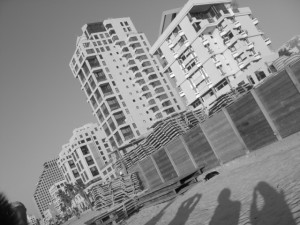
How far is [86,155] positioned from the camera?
3824 inches

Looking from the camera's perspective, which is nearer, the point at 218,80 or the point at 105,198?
the point at 105,198

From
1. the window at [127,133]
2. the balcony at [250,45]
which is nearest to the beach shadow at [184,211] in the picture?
the balcony at [250,45]

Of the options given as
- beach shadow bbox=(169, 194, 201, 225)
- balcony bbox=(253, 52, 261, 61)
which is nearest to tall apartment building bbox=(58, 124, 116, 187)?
balcony bbox=(253, 52, 261, 61)

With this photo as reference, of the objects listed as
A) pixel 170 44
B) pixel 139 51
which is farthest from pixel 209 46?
pixel 139 51

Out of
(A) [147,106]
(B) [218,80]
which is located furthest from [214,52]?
(A) [147,106]

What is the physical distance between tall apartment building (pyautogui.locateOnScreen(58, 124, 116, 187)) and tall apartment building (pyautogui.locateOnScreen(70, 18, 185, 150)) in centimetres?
2549

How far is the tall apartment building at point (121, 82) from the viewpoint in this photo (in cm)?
6688

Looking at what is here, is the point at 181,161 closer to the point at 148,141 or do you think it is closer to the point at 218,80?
the point at 148,141

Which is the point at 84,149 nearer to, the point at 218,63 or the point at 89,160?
the point at 89,160

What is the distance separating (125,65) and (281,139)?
68.0 meters

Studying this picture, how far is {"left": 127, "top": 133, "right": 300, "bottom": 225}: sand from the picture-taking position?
17.4ft

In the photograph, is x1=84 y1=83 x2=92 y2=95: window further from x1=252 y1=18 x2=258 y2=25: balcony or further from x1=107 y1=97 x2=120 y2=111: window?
x1=252 y1=18 x2=258 y2=25: balcony

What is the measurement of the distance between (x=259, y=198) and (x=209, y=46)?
143 ft

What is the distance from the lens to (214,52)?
153ft
